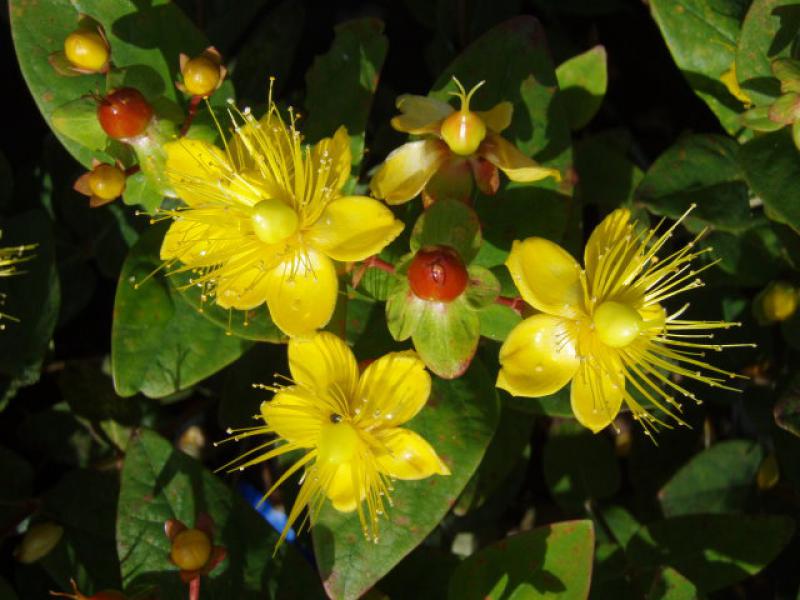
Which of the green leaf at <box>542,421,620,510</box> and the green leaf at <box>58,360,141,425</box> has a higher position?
the green leaf at <box>58,360,141,425</box>

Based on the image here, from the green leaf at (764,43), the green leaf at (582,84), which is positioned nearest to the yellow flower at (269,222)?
the green leaf at (582,84)

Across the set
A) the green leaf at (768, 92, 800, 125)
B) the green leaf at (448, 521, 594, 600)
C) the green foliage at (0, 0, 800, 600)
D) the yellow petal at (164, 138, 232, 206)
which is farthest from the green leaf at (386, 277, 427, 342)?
the green leaf at (768, 92, 800, 125)

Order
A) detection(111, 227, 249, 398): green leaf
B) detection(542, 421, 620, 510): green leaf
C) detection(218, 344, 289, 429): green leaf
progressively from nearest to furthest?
1. detection(111, 227, 249, 398): green leaf
2. detection(218, 344, 289, 429): green leaf
3. detection(542, 421, 620, 510): green leaf

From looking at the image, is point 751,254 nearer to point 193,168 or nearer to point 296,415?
point 296,415

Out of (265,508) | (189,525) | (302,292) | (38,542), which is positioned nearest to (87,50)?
(302,292)

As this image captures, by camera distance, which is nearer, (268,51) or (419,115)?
(419,115)

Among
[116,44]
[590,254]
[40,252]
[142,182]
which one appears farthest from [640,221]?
[40,252]

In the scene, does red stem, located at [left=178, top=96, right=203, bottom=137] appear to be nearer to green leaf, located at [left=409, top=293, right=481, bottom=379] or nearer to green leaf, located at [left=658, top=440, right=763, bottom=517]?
green leaf, located at [left=409, top=293, right=481, bottom=379]
